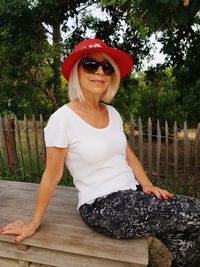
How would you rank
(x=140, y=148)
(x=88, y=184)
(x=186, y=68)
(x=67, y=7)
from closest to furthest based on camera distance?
(x=88, y=184) < (x=140, y=148) < (x=186, y=68) < (x=67, y=7)

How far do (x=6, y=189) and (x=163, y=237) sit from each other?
66.6 inches

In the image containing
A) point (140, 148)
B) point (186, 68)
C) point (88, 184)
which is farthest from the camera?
point (186, 68)

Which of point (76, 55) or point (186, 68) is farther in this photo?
point (186, 68)

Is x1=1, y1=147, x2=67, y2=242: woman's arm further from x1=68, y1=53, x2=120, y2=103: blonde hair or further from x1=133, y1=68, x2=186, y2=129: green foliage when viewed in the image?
x1=133, y1=68, x2=186, y2=129: green foliage

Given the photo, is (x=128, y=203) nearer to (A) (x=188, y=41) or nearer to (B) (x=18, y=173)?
(B) (x=18, y=173)

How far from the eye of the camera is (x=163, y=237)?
2.22 m

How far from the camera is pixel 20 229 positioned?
228 centimetres

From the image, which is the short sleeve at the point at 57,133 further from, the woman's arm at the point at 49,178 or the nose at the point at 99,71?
the nose at the point at 99,71

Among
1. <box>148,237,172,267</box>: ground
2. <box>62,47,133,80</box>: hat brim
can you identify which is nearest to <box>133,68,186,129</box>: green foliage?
<box>148,237,172,267</box>: ground

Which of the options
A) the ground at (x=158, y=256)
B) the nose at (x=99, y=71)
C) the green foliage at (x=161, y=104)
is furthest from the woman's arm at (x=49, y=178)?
the green foliage at (x=161, y=104)

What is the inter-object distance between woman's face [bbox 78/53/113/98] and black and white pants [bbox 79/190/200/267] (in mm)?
689

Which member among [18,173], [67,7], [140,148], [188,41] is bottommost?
[18,173]

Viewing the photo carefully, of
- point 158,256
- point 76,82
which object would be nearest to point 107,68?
point 76,82

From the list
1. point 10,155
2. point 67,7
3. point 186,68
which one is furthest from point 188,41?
point 10,155
